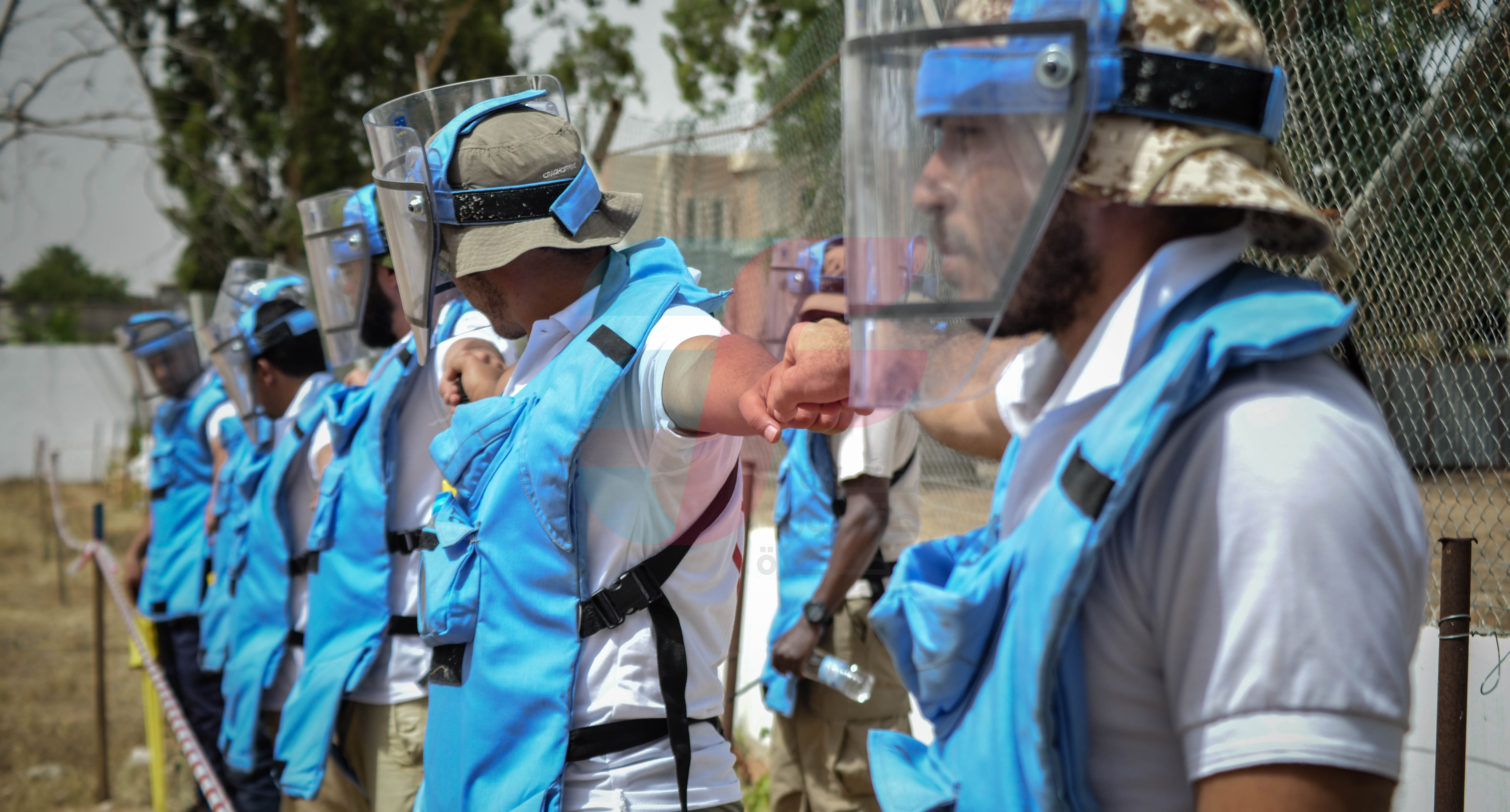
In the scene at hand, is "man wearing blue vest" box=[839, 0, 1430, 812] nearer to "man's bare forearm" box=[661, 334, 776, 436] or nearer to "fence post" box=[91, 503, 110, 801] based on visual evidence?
"man's bare forearm" box=[661, 334, 776, 436]

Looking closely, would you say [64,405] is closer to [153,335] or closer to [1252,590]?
[153,335]

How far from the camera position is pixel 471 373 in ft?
8.07

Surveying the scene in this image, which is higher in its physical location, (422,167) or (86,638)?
(422,167)

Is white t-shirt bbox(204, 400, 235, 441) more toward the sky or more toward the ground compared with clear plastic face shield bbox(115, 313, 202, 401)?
more toward the ground

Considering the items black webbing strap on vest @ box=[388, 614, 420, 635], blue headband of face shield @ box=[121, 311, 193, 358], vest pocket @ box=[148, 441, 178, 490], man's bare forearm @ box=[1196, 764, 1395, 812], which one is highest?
man's bare forearm @ box=[1196, 764, 1395, 812]

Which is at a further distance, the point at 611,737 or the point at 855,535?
the point at 855,535

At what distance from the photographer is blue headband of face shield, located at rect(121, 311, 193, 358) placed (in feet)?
22.5

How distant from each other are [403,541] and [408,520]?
0.07 m

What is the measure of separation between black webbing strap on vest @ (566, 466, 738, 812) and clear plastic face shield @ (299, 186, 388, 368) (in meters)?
2.09

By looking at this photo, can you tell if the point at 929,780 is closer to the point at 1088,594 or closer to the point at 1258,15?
the point at 1088,594

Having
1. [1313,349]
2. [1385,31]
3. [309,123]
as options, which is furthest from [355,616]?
[309,123]

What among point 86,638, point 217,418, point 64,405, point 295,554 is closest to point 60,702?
point 86,638

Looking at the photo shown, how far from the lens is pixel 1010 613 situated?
1.08 m

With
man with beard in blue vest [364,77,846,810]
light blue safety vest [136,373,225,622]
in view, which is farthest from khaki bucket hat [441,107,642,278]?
light blue safety vest [136,373,225,622]
